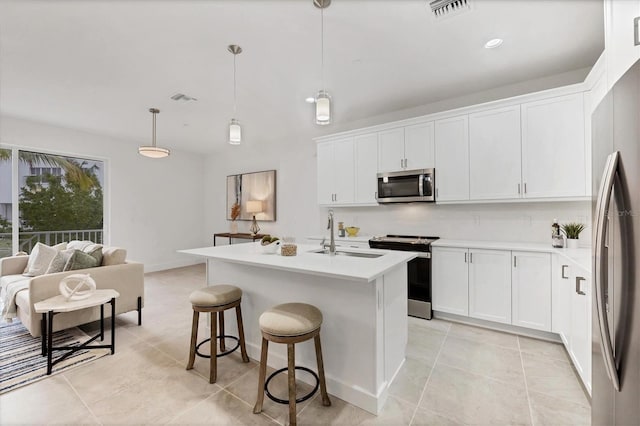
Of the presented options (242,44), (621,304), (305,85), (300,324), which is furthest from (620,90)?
(305,85)

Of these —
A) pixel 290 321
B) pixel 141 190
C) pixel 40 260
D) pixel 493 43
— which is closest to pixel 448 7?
pixel 493 43

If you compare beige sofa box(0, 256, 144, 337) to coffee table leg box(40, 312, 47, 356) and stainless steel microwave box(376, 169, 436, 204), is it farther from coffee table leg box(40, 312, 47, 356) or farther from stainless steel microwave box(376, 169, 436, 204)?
stainless steel microwave box(376, 169, 436, 204)

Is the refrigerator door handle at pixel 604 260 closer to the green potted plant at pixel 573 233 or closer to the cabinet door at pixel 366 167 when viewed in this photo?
the green potted plant at pixel 573 233

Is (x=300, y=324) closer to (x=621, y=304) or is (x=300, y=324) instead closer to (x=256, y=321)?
(x=256, y=321)

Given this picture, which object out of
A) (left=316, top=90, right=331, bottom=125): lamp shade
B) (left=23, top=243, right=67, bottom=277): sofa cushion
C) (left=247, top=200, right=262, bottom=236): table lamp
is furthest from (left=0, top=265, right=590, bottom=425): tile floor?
(left=247, top=200, right=262, bottom=236): table lamp

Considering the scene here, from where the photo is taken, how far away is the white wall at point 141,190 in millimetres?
4711

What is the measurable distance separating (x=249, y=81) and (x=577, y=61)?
3.44 meters

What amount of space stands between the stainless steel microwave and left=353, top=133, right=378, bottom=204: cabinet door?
127mm

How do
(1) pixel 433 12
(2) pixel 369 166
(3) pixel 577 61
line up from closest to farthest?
(1) pixel 433 12 < (3) pixel 577 61 < (2) pixel 369 166

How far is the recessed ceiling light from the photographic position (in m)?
2.47

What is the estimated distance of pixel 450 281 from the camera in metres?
3.26

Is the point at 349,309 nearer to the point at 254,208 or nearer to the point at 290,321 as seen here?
the point at 290,321

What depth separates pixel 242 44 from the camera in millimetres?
2527

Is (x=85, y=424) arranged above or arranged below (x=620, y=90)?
below
